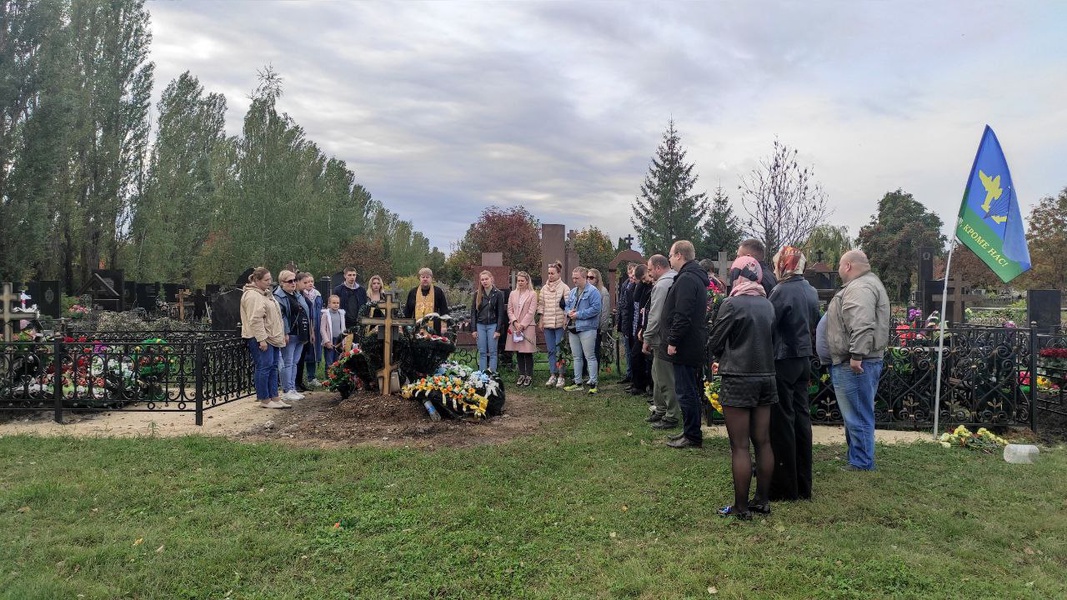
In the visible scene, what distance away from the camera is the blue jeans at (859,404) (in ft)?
17.4

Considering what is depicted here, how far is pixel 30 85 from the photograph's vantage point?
24.2 m

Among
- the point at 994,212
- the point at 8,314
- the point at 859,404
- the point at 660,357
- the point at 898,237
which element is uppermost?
the point at 898,237

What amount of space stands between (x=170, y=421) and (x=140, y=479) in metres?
2.66

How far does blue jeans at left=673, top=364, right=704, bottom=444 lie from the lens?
617cm

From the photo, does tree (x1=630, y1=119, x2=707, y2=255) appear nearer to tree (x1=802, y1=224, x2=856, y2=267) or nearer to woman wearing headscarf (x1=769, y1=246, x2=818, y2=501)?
tree (x1=802, y1=224, x2=856, y2=267)

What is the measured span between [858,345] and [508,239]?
36.7 meters

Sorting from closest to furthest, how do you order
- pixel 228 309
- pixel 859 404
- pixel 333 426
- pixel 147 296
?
pixel 859 404, pixel 333 426, pixel 228 309, pixel 147 296

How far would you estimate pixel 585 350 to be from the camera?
9.86 metres

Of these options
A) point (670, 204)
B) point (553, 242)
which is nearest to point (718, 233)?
point (670, 204)

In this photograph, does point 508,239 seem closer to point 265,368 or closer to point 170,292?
point 170,292

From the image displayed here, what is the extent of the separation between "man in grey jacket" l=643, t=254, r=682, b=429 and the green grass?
3.30 feet

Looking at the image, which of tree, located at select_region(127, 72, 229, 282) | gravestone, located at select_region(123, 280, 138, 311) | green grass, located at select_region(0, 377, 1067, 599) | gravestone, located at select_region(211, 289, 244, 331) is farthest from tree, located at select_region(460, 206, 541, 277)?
green grass, located at select_region(0, 377, 1067, 599)

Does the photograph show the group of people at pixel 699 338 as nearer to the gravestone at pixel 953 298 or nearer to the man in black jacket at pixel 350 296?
the man in black jacket at pixel 350 296

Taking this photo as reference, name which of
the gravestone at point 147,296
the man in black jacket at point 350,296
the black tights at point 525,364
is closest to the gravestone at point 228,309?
the man in black jacket at point 350,296
